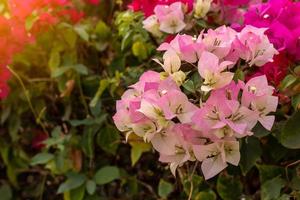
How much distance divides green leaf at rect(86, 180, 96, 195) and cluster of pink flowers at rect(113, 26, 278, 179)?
17.9 inches

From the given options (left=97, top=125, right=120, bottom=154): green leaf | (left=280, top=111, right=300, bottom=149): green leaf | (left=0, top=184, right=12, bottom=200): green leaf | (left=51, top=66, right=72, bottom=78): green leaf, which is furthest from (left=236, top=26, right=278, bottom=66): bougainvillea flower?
(left=0, top=184, right=12, bottom=200): green leaf

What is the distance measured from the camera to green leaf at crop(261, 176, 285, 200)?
1079mm

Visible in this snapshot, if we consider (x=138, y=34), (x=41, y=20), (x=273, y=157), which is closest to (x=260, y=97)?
(x=273, y=157)

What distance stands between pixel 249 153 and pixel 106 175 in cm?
43

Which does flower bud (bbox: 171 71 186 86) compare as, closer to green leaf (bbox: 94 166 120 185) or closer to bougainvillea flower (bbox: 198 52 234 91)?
bougainvillea flower (bbox: 198 52 234 91)

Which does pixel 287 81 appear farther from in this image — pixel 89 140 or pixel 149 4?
pixel 89 140

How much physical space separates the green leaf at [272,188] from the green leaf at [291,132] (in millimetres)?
91

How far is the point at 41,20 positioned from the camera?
1.54 meters

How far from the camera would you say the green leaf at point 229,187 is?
1.18 metres

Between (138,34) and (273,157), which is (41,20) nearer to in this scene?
(138,34)

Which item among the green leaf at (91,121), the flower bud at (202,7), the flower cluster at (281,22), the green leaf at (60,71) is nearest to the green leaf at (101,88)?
the green leaf at (91,121)

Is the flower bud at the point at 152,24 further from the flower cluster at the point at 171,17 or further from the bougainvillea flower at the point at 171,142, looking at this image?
the bougainvillea flower at the point at 171,142

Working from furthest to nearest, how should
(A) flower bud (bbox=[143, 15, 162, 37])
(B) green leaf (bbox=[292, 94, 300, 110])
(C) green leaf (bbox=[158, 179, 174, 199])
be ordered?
1. (C) green leaf (bbox=[158, 179, 174, 199])
2. (A) flower bud (bbox=[143, 15, 162, 37])
3. (B) green leaf (bbox=[292, 94, 300, 110])

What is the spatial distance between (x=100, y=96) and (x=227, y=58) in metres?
0.54
